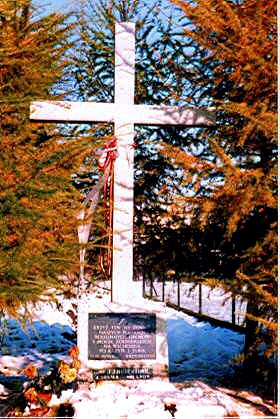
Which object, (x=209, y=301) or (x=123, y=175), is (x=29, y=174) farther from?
(x=209, y=301)

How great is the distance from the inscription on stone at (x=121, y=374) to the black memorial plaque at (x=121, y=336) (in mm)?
110

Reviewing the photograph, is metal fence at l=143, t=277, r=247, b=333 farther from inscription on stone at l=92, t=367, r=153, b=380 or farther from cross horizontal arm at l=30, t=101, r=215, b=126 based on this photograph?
cross horizontal arm at l=30, t=101, r=215, b=126

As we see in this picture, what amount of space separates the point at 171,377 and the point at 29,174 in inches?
113

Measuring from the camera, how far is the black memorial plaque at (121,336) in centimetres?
460

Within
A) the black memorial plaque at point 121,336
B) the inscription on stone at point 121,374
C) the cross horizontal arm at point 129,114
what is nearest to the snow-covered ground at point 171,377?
the inscription on stone at point 121,374

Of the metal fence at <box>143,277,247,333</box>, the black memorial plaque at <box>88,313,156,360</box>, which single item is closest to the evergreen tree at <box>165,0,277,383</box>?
the metal fence at <box>143,277,247,333</box>

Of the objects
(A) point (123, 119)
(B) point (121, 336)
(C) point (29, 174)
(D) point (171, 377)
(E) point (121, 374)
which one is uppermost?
(A) point (123, 119)

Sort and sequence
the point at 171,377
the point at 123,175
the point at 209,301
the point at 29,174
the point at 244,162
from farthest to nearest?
the point at 209,301
the point at 171,377
the point at 123,175
the point at 244,162
the point at 29,174

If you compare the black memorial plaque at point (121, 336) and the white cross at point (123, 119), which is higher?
the white cross at point (123, 119)

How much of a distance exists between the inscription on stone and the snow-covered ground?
0.25ft

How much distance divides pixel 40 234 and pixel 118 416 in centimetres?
176

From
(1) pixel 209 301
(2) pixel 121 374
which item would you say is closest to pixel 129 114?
(2) pixel 121 374

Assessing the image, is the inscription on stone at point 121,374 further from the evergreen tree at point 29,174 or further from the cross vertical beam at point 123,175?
the evergreen tree at point 29,174

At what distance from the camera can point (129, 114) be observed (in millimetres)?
4922
